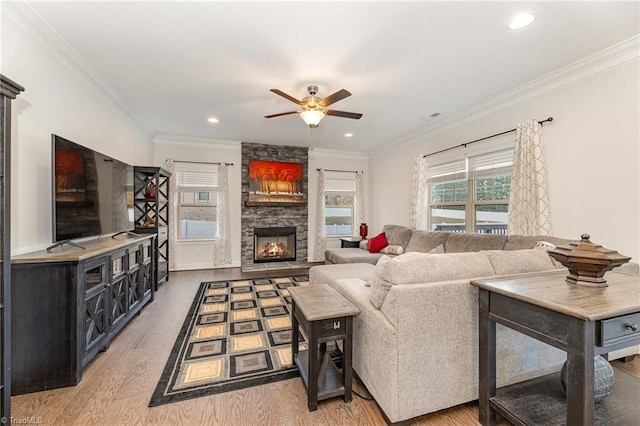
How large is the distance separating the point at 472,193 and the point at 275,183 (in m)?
3.79

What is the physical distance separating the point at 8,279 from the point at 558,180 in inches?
176

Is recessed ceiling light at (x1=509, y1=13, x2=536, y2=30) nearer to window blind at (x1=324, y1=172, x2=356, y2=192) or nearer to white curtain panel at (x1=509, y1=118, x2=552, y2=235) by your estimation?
white curtain panel at (x1=509, y1=118, x2=552, y2=235)

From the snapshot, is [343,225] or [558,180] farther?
[343,225]

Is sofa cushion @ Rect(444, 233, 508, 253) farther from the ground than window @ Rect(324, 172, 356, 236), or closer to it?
closer to it

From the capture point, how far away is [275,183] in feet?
19.2

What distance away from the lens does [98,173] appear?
2.56m

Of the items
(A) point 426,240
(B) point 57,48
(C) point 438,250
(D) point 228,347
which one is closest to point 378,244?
(A) point 426,240

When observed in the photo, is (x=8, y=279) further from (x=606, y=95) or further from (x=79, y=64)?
(x=606, y=95)

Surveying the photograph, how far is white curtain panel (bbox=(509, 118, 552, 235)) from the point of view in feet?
9.58

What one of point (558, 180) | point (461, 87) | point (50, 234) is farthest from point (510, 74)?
point (50, 234)

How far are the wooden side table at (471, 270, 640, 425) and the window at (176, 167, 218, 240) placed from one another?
5122 millimetres

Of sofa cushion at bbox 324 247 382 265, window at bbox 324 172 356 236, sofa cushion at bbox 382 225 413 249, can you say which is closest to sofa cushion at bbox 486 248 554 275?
sofa cushion at bbox 324 247 382 265

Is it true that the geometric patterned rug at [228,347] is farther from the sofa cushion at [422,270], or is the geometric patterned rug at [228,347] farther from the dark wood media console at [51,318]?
the sofa cushion at [422,270]

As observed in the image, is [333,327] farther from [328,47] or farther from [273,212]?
[273,212]
